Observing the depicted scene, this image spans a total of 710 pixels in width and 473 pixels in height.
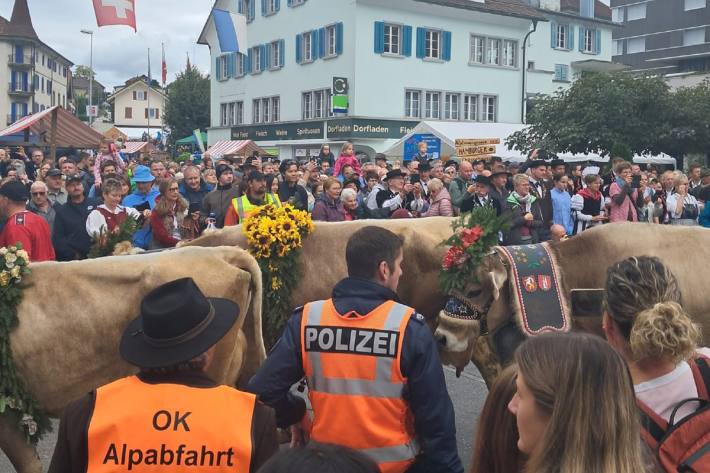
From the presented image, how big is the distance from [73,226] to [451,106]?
31.4 metres

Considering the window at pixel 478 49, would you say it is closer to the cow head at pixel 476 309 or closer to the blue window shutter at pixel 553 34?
the blue window shutter at pixel 553 34

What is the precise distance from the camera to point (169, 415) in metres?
2.35

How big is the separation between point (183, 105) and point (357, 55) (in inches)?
998

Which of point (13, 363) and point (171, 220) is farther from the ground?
point (171, 220)

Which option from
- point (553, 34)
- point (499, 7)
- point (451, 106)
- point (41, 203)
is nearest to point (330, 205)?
point (41, 203)

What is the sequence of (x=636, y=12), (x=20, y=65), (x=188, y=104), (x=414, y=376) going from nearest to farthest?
(x=414, y=376)
(x=188, y=104)
(x=636, y=12)
(x=20, y=65)

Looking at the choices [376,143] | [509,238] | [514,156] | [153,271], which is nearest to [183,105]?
[376,143]

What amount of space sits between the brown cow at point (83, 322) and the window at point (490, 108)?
35473 mm

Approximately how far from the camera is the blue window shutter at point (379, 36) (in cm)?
3544

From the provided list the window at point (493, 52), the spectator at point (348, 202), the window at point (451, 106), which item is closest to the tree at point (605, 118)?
the window at point (451, 106)

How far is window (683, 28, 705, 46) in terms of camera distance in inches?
2418

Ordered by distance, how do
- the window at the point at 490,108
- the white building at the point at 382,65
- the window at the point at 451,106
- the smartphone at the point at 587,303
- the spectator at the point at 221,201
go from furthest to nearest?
the window at the point at 490,108, the window at the point at 451,106, the white building at the point at 382,65, the spectator at the point at 221,201, the smartphone at the point at 587,303

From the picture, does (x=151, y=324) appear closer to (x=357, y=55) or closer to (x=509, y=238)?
(x=509, y=238)

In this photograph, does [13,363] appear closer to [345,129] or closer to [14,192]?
[14,192]
